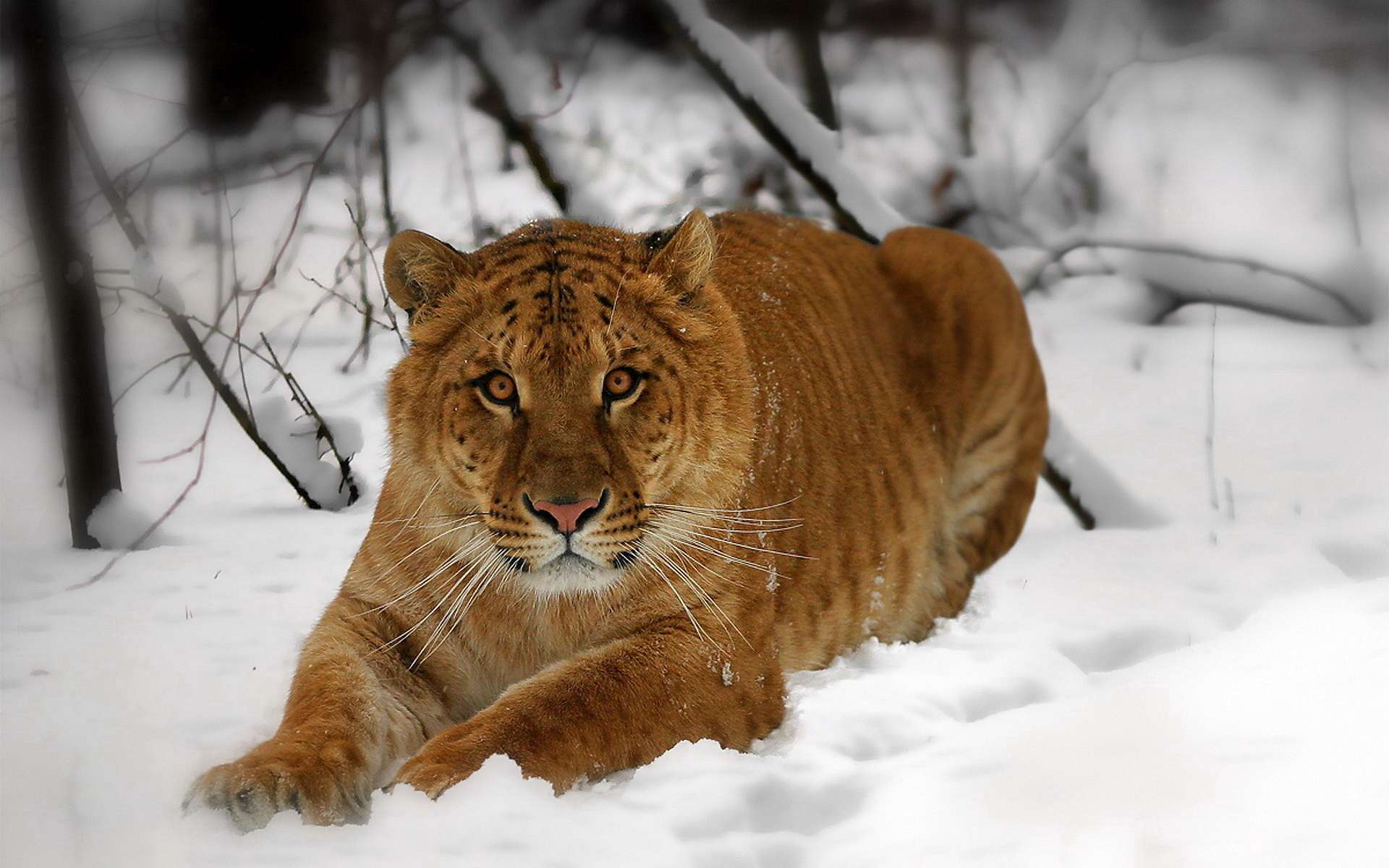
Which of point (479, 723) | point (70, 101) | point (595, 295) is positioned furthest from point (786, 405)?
point (70, 101)

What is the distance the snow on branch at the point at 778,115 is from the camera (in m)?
5.85

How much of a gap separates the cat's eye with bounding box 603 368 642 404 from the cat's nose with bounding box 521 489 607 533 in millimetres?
315

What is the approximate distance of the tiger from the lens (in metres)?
3.02

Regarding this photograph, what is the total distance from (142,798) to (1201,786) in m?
2.29

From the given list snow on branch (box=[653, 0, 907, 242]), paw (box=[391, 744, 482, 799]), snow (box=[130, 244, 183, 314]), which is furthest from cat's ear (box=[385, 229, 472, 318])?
snow on branch (box=[653, 0, 907, 242])

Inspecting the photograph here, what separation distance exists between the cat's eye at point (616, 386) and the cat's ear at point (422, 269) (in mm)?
504

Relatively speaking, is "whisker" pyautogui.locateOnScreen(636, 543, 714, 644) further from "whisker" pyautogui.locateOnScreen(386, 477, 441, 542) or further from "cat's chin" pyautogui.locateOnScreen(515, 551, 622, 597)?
"whisker" pyautogui.locateOnScreen(386, 477, 441, 542)

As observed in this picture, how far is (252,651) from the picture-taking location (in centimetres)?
390

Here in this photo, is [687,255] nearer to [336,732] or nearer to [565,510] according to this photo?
[565,510]

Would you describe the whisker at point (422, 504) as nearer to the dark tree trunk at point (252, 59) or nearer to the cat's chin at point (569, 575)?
the cat's chin at point (569, 575)

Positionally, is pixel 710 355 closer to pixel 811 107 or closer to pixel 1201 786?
pixel 1201 786

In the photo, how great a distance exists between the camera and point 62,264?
4.79 m

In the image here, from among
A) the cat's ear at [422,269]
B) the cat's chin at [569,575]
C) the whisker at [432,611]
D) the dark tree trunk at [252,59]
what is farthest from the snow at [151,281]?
the cat's chin at [569,575]

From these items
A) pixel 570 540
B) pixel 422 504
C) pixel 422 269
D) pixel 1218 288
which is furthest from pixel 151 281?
pixel 1218 288
